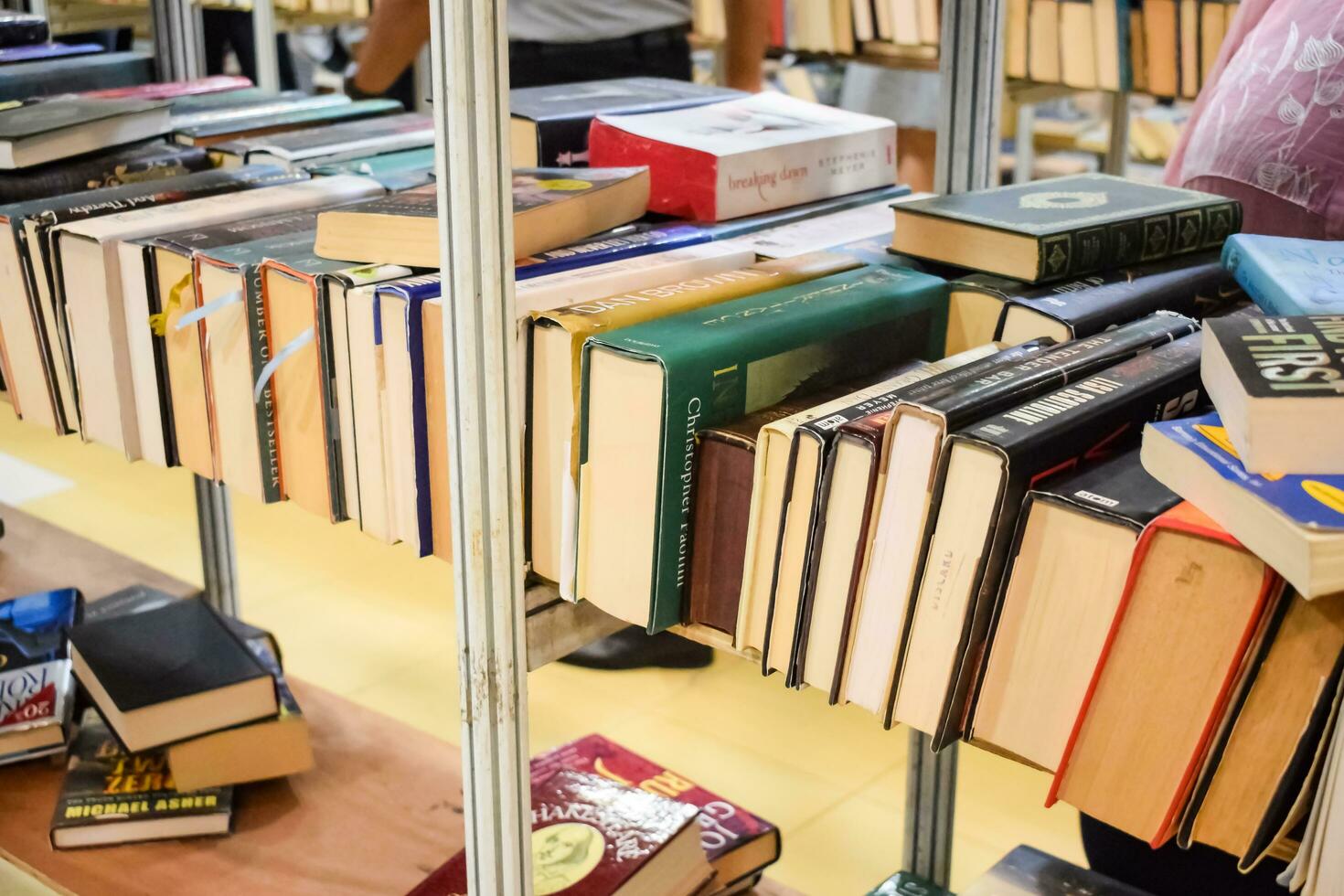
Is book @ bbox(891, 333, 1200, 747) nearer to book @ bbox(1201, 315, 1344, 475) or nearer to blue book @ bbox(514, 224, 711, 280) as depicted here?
book @ bbox(1201, 315, 1344, 475)

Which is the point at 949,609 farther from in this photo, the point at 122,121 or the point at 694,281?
the point at 122,121

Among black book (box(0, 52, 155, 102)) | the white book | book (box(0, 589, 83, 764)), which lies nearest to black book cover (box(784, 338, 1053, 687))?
the white book

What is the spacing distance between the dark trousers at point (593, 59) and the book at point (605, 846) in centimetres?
139

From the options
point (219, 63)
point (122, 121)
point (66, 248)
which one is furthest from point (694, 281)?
point (219, 63)

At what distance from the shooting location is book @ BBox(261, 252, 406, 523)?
98 centimetres

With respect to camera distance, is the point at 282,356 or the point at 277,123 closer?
the point at 282,356

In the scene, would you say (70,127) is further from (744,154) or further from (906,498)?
(906,498)

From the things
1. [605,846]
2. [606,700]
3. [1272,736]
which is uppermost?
[1272,736]

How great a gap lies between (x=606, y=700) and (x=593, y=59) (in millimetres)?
1083

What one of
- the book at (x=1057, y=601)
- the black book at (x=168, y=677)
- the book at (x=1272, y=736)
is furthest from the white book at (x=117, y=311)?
the book at (x=1272, y=736)

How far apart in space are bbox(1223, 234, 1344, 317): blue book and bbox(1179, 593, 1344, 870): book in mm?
248

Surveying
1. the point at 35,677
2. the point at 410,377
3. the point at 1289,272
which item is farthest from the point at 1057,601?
the point at 35,677

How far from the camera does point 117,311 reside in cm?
111

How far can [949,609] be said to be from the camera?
0.74m
